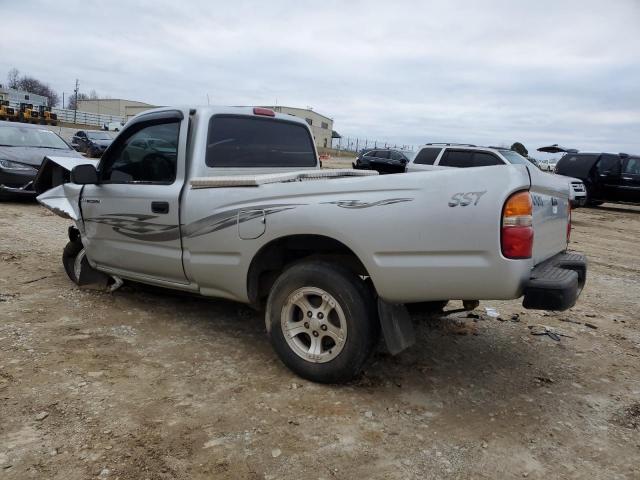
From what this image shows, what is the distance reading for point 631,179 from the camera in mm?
15820

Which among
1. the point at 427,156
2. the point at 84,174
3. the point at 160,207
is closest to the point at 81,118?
the point at 427,156

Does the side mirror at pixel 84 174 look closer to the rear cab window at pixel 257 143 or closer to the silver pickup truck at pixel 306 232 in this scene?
the silver pickup truck at pixel 306 232

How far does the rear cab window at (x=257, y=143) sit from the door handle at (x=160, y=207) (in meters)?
0.45

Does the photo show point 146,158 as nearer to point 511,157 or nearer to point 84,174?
point 84,174

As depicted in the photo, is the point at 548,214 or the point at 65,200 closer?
the point at 548,214

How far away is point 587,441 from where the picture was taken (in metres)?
2.82

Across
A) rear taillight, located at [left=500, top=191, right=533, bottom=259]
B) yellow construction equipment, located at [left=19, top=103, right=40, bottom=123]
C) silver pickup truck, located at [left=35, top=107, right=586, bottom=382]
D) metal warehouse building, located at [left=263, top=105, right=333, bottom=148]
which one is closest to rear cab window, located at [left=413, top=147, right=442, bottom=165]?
silver pickup truck, located at [left=35, top=107, right=586, bottom=382]

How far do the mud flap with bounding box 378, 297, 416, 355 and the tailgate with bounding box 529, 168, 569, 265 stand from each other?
865mm

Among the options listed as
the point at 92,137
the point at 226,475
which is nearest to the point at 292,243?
the point at 226,475

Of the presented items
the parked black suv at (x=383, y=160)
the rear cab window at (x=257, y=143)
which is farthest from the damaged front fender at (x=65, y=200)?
the parked black suv at (x=383, y=160)

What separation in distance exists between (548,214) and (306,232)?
4.95ft

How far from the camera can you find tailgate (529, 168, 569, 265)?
291cm

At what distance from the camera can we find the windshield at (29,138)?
35.7 feet

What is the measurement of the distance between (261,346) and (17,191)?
870cm
